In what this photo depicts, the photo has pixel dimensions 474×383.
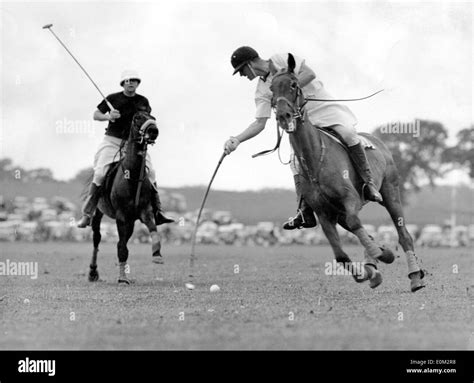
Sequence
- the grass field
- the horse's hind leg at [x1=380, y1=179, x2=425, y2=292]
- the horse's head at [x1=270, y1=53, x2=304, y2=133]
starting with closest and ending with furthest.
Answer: the grass field
the horse's head at [x1=270, y1=53, x2=304, y2=133]
the horse's hind leg at [x1=380, y1=179, x2=425, y2=292]

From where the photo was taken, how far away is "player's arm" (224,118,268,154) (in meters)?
14.1

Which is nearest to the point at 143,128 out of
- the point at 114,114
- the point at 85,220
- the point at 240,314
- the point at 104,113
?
the point at 114,114

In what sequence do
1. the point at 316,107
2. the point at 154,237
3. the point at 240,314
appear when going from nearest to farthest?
the point at 240,314
the point at 316,107
the point at 154,237

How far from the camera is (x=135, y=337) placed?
1046cm

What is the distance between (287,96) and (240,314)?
302 cm

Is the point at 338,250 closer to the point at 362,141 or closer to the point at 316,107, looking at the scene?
the point at 362,141

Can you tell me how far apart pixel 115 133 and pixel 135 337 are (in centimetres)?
947

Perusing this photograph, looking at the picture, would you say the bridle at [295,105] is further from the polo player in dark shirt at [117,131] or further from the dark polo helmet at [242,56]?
the polo player in dark shirt at [117,131]

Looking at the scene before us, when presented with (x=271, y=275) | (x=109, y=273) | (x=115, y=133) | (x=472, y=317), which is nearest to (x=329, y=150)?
(x=472, y=317)

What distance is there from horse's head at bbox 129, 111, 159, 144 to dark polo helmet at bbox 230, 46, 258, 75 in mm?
3429

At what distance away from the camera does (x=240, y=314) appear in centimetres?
1243

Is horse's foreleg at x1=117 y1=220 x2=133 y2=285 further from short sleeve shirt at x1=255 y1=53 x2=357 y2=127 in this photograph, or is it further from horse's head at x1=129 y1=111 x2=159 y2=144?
short sleeve shirt at x1=255 y1=53 x2=357 y2=127

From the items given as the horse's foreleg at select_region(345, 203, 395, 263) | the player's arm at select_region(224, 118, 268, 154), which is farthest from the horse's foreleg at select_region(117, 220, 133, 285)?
the horse's foreleg at select_region(345, 203, 395, 263)
